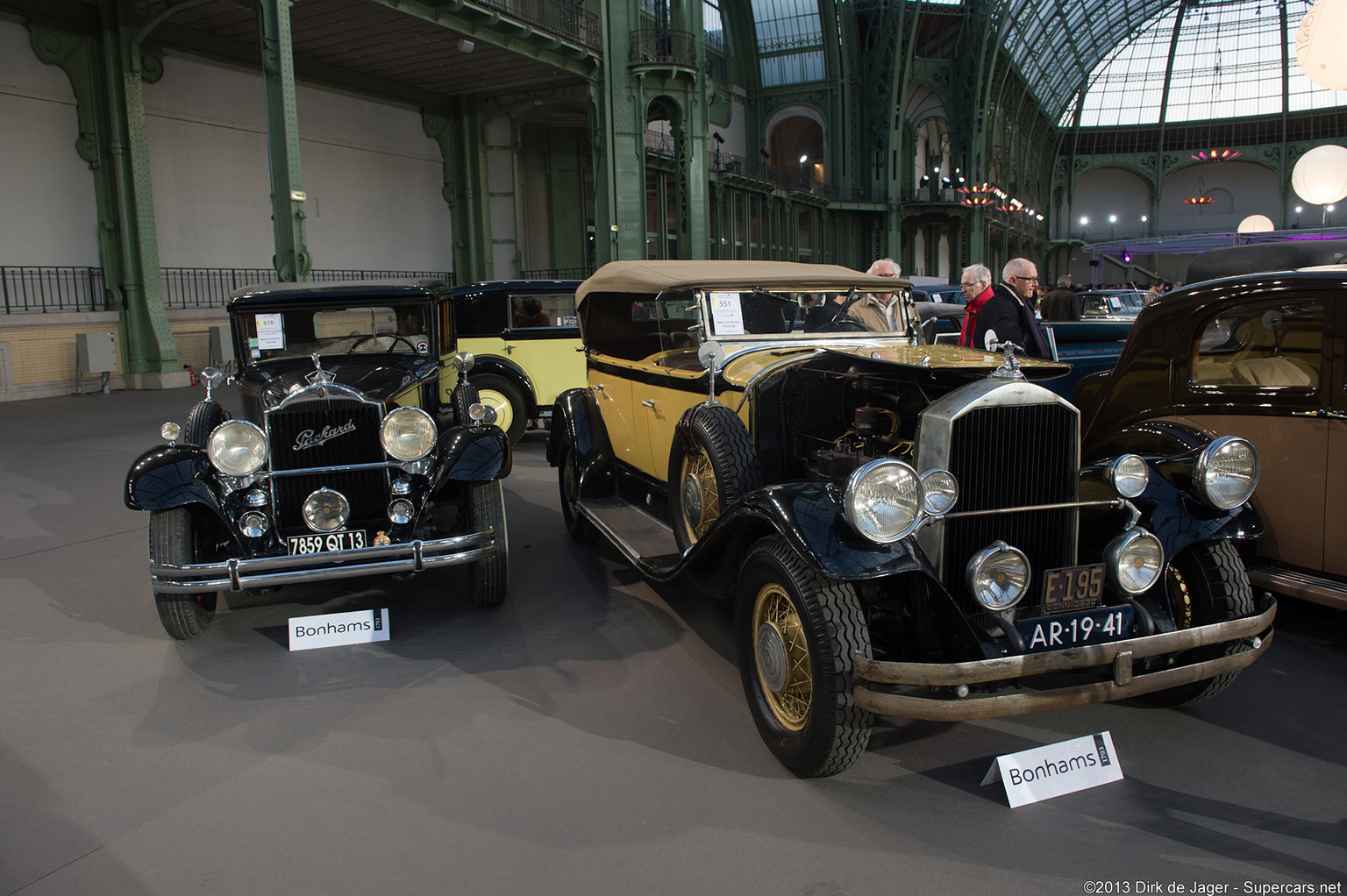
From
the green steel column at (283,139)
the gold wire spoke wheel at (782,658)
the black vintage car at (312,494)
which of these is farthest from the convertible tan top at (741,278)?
the green steel column at (283,139)

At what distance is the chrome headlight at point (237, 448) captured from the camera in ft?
12.2

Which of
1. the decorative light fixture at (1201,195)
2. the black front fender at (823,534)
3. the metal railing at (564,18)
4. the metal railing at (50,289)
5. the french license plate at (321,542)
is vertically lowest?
the french license plate at (321,542)

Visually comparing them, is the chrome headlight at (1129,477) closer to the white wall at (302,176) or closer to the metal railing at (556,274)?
the white wall at (302,176)

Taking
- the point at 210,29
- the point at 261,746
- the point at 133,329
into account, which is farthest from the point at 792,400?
the point at 210,29

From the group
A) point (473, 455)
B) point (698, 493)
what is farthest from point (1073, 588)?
point (473, 455)

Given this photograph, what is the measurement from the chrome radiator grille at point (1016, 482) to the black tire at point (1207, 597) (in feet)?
1.58

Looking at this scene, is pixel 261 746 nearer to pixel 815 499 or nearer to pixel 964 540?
pixel 815 499

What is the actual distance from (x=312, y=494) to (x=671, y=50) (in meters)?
15.7

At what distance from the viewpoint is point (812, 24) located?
2861 cm

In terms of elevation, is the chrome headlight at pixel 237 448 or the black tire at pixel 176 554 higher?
the chrome headlight at pixel 237 448

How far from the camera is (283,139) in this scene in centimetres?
1124

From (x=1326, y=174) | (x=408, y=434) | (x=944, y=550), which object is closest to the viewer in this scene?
(x=944, y=550)

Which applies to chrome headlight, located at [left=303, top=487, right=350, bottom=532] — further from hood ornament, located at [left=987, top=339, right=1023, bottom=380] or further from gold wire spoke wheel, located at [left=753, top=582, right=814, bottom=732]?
hood ornament, located at [left=987, top=339, right=1023, bottom=380]

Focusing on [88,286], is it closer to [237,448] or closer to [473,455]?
[237,448]
